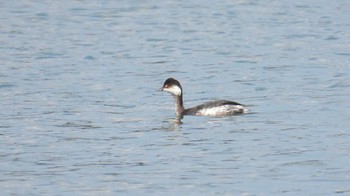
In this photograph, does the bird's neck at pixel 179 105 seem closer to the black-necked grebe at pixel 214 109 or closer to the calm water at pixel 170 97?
the black-necked grebe at pixel 214 109

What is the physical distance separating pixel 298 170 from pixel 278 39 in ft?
55.4

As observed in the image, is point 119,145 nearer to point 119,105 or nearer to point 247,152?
point 247,152

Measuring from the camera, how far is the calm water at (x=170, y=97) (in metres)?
16.3

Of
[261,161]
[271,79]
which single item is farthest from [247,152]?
[271,79]

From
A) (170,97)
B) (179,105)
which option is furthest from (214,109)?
(170,97)

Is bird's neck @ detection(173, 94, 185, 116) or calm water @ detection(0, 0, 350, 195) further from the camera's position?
bird's neck @ detection(173, 94, 185, 116)

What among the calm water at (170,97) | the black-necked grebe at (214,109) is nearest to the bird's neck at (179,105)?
the black-necked grebe at (214,109)

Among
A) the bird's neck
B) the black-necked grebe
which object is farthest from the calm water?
the bird's neck

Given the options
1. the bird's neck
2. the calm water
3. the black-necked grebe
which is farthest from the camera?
the bird's neck

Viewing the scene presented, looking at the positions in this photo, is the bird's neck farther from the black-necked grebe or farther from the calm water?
the calm water

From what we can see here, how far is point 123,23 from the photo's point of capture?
3716 cm

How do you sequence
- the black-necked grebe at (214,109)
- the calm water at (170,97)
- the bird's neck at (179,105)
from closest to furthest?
1. the calm water at (170,97)
2. the black-necked grebe at (214,109)
3. the bird's neck at (179,105)

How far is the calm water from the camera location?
53.6 ft

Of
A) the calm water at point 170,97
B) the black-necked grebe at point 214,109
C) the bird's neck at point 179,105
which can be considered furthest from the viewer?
the bird's neck at point 179,105
